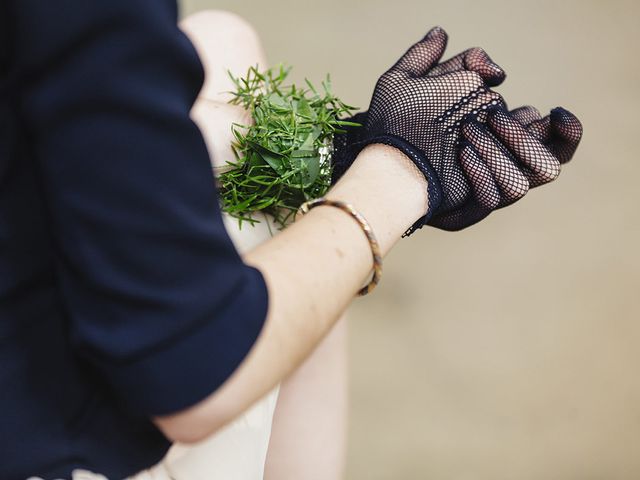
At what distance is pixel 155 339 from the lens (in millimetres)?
367

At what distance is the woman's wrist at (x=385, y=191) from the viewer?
0.55m

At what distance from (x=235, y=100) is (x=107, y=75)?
0.41 metres

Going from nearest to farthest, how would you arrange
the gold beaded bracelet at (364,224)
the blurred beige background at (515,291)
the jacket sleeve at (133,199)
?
the jacket sleeve at (133,199) < the gold beaded bracelet at (364,224) < the blurred beige background at (515,291)

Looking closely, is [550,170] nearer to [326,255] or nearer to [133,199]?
[326,255]

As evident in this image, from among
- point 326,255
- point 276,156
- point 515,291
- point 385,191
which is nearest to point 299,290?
point 326,255

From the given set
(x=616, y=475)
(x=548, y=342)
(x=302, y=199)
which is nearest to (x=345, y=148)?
(x=302, y=199)

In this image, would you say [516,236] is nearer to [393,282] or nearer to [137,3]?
[393,282]

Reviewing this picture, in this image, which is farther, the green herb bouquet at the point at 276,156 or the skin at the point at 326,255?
the green herb bouquet at the point at 276,156

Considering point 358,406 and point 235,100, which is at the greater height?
point 235,100

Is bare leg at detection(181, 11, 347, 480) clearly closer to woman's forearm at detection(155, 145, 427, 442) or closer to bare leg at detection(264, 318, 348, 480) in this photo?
bare leg at detection(264, 318, 348, 480)

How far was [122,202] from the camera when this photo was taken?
35 cm

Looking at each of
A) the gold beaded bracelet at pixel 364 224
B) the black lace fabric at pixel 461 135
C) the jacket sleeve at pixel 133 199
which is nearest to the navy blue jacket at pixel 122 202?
the jacket sleeve at pixel 133 199

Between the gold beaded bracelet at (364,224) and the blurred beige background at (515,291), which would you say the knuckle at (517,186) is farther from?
the blurred beige background at (515,291)

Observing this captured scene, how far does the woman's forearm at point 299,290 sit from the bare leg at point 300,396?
0.19 meters
